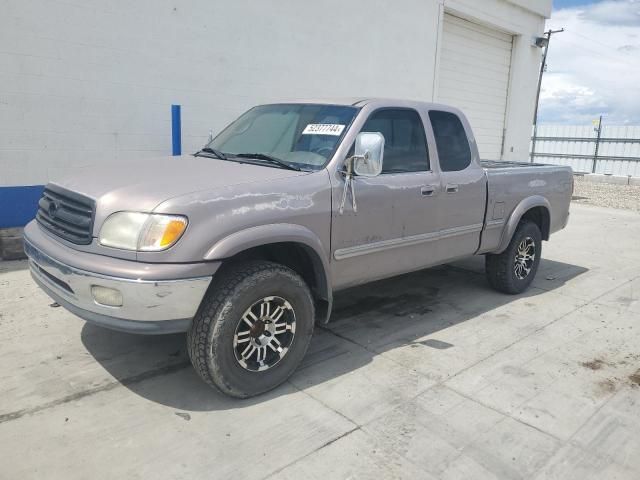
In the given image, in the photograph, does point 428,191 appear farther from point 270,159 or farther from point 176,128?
point 176,128

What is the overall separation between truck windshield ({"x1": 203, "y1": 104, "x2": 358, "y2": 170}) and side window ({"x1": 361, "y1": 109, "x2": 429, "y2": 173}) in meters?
0.26

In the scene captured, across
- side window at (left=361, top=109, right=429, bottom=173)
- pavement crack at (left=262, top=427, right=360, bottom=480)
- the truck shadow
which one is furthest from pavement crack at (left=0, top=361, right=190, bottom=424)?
side window at (left=361, top=109, right=429, bottom=173)

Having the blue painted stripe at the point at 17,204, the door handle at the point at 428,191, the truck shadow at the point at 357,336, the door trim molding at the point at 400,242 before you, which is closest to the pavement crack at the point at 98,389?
the truck shadow at the point at 357,336

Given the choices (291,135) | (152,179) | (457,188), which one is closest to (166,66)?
(291,135)

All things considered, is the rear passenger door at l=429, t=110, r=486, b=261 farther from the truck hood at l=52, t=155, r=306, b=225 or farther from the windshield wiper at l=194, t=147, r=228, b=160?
the windshield wiper at l=194, t=147, r=228, b=160

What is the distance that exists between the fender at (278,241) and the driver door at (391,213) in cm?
16

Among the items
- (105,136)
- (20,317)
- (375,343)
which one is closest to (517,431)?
(375,343)

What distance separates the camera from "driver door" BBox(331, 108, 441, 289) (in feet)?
12.4

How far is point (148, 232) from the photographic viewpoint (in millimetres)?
2863

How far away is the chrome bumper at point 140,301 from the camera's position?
2.81m

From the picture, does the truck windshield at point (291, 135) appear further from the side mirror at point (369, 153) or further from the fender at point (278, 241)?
the fender at point (278, 241)

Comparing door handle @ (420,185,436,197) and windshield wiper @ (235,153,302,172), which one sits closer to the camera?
windshield wiper @ (235,153,302,172)

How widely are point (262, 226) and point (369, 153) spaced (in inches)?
36.3

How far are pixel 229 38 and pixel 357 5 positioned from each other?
3.15m
